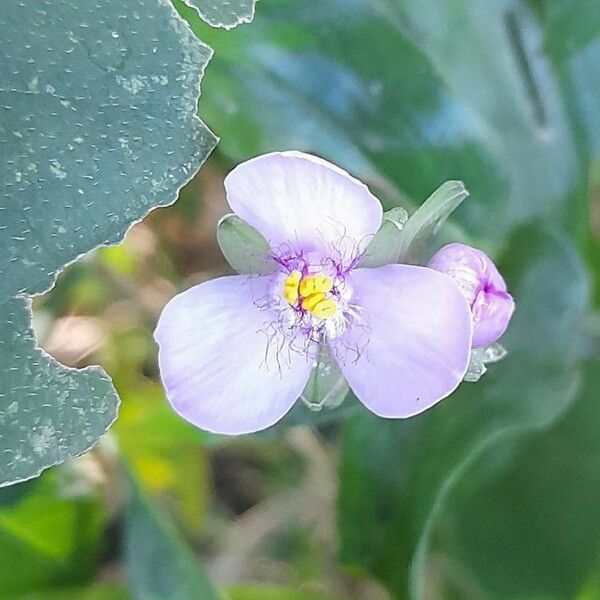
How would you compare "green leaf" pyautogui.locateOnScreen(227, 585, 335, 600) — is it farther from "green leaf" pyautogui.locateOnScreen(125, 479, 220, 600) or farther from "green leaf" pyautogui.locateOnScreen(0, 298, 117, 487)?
"green leaf" pyautogui.locateOnScreen(0, 298, 117, 487)

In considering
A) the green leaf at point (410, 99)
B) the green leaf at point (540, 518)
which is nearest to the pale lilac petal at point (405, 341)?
Result: the green leaf at point (410, 99)

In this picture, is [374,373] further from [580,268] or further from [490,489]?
[490,489]

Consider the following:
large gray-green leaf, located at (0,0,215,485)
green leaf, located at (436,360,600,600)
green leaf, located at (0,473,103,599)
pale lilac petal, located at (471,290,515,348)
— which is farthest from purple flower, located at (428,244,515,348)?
green leaf, located at (0,473,103,599)

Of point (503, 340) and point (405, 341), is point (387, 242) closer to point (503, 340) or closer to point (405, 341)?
point (405, 341)

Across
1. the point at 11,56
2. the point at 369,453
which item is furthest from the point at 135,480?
the point at 11,56

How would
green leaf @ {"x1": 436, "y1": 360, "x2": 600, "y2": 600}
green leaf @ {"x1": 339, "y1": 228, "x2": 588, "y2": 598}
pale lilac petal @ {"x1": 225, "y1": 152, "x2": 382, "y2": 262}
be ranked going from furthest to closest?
green leaf @ {"x1": 436, "y1": 360, "x2": 600, "y2": 600} → green leaf @ {"x1": 339, "y1": 228, "x2": 588, "y2": 598} → pale lilac petal @ {"x1": 225, "y1": 152, "x2": 382, "y2": 262}

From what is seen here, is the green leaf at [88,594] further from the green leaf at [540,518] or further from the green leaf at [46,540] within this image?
the green leaf at [540,518]
